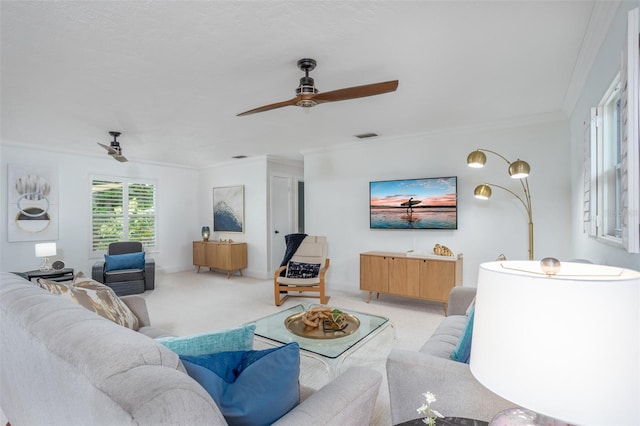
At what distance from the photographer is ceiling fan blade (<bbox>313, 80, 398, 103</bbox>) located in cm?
217

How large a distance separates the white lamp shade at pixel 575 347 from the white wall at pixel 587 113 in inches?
44.4

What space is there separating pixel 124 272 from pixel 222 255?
70.9 inches

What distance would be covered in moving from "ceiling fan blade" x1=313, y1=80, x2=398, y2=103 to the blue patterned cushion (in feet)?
9.35

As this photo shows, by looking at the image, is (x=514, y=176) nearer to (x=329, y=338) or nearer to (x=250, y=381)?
(x=329, y=338)

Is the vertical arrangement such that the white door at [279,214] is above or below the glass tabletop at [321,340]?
above

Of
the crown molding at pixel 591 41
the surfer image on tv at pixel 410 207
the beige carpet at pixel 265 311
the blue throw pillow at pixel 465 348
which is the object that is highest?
the crown molding at pixel 591 41

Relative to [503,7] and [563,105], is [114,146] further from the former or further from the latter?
[563,105]

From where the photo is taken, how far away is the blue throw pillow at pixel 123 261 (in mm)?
5066

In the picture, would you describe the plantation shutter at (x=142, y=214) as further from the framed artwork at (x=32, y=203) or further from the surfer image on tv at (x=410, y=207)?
the surfer image on tv at (x=410, y=207)

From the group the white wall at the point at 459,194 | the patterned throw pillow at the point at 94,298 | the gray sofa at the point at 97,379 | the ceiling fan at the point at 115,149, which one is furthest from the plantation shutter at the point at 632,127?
the ceiling fan at the point at 115,149

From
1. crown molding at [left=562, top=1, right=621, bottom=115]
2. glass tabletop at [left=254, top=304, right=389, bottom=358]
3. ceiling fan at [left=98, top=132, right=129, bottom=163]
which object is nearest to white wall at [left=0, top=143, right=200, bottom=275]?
ceiling fan at [left=98, top=132, right=129, bottom=163]

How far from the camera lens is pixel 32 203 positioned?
5203mm

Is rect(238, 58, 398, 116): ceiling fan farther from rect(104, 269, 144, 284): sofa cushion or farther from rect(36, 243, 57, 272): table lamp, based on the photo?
rect(36, 243, 57, 272): table lamp

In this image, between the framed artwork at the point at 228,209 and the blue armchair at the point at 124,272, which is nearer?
the blue armchair at the point at 124,272
